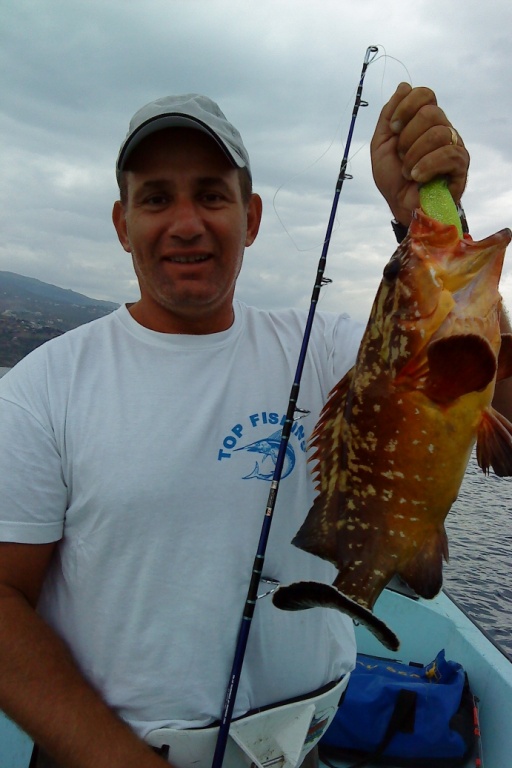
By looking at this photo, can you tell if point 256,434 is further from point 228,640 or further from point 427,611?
point 427,611

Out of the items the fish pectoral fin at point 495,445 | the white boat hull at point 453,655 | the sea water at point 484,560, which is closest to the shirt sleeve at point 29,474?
the fish pectoral fin at point 495,445

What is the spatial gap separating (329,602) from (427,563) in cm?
45

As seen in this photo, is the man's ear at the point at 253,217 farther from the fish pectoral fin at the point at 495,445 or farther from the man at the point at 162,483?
the fish pectoral fin at the point at 495,445

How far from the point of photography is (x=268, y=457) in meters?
2.30

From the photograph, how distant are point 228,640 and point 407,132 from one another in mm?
1975

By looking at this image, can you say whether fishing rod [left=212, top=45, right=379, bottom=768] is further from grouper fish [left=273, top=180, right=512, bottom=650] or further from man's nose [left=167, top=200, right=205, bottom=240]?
man's nose [left=167, top=200, right=205, bottom=240]

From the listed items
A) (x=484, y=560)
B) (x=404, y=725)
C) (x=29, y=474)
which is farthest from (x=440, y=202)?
(x=484, y=560)

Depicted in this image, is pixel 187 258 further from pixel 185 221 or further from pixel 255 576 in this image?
pixel 255 576

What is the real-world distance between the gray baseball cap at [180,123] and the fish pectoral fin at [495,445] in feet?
4.71

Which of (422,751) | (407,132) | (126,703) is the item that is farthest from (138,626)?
(422,751)

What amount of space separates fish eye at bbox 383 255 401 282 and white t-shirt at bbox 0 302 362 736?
648 mm

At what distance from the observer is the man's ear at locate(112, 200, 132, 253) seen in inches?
100

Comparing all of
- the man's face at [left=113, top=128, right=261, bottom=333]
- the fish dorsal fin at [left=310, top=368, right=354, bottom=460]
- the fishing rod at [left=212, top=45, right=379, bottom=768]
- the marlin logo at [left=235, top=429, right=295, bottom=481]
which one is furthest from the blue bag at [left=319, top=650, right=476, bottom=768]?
the man's face at [left=113, top=128, right=261, bottom=333]

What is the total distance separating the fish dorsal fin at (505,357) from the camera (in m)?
2.01
